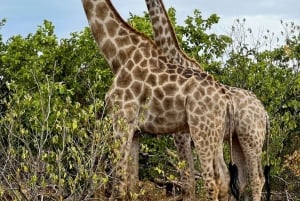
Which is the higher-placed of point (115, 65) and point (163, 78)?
point (115, 65)

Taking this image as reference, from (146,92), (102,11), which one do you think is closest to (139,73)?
(146,92)

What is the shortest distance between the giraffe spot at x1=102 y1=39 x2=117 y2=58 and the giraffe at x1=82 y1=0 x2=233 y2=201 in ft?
0.04

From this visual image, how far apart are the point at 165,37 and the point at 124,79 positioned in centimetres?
133

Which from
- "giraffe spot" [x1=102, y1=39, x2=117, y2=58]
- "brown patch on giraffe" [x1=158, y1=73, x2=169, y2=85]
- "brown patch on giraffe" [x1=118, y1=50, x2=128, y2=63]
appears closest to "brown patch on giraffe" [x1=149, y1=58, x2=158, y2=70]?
"brown patch on giraffe" [x1=158, y1=73, x2=169, y2=85]

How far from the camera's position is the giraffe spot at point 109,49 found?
9852 millimetres

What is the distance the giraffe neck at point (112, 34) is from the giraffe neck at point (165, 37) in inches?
27.3

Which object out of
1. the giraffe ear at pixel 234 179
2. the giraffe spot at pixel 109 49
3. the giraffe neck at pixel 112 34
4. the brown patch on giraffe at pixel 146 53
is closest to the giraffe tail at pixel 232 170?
the giraffe ear at pixel 234 179

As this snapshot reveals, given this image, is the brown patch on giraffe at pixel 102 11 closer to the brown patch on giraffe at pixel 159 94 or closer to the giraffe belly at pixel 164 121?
the brown patch on giraffe at pixel 159 94

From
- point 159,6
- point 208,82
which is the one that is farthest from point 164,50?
point 208,82

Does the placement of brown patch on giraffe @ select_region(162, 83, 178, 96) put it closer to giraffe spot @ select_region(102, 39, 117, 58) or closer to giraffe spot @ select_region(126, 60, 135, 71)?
giraffe spot @ select_region(126, 60, 135, 71)

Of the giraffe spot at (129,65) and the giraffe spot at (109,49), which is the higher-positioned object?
the giraffe spot at (109,49)

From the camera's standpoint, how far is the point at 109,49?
32.4 ft

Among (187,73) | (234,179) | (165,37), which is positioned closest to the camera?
(187,73)

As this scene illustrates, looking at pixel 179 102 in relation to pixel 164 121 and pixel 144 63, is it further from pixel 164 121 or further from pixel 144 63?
pixel 144 63
